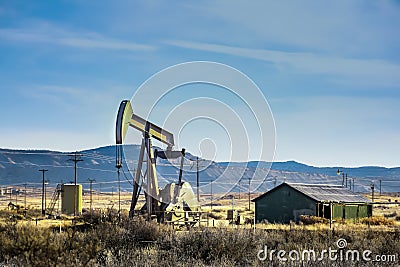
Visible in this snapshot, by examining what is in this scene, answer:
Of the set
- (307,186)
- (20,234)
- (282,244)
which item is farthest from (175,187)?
(20,234)

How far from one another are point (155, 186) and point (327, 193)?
56.8ft

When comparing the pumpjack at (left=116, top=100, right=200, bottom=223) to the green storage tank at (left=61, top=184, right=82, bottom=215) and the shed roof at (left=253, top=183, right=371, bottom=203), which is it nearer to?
the shed roof at (left=253, top=183, right=371, bottom=203)

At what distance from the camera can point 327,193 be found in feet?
140

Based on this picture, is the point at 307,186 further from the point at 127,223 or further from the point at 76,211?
the point at 127,223

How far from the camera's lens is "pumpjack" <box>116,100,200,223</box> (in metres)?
28.4

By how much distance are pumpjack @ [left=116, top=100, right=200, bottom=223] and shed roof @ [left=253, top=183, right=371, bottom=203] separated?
11568 mm

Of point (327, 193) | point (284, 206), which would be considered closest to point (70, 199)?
point (284, 206)

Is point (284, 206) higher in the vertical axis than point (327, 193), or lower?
lower

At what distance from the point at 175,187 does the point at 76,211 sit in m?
20.4

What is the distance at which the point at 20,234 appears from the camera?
1198 cm

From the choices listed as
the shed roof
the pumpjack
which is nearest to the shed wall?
the shed roof

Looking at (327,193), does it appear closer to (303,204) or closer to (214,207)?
(303,204)

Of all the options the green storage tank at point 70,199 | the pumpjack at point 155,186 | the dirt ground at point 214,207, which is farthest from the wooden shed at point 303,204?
the green storage tank at point 70,199

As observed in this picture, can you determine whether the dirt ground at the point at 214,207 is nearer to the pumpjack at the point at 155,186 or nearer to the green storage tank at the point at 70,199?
the green storage tank at the point at 70,199
